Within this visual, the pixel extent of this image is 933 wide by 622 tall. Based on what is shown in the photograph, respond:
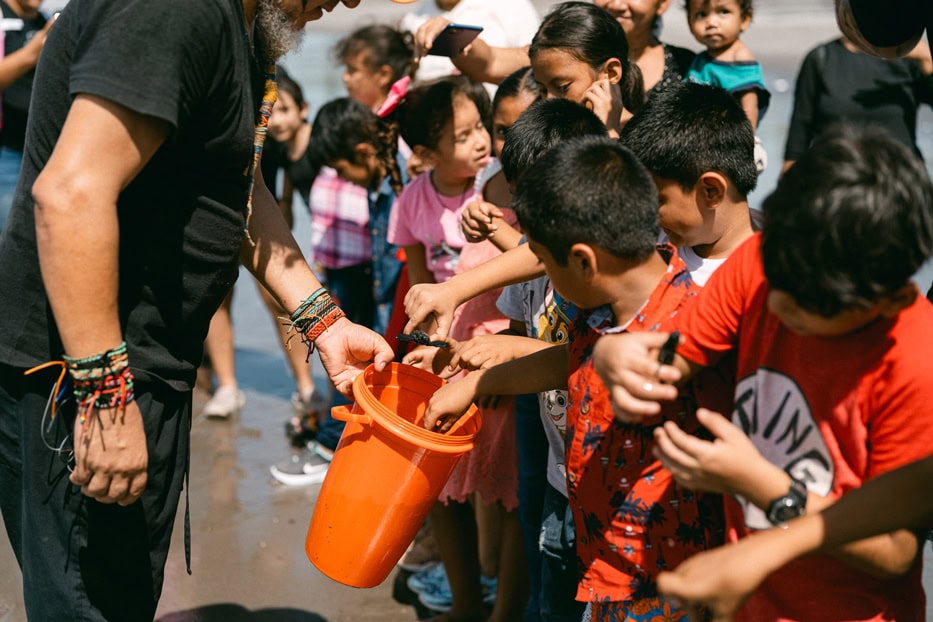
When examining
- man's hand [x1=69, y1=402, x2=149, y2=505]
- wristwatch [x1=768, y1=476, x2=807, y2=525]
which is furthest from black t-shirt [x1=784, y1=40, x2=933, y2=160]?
man's hand [x1=69, y1=402, x2=149, y2=505]

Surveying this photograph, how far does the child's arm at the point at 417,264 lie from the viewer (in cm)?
367

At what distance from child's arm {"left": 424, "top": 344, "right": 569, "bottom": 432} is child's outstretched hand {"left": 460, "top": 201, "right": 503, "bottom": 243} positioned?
1.99 feet

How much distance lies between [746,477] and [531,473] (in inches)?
57.3

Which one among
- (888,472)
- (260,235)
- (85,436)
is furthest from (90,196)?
(888,472)

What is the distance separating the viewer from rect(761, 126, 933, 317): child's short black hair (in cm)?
144

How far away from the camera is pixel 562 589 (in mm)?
2639

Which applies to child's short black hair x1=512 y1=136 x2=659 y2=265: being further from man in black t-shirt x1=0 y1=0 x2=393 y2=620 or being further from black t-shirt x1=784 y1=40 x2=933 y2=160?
black t-shirt x1=784 y1=40 x2=933 y2=160

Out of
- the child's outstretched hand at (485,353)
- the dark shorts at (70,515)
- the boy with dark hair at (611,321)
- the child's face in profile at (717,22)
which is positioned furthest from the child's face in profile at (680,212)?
the child's face in profile at (717,22)

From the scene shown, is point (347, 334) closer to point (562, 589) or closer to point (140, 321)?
point (140, 321)

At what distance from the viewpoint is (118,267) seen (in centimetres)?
194

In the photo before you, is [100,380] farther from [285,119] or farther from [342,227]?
[285,119]

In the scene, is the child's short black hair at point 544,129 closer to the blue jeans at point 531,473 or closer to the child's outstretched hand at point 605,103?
the child's outstretched hand at point 605,103

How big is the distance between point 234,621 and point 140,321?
1.61m

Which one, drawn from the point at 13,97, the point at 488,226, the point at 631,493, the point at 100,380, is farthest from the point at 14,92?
the point at 631,493
